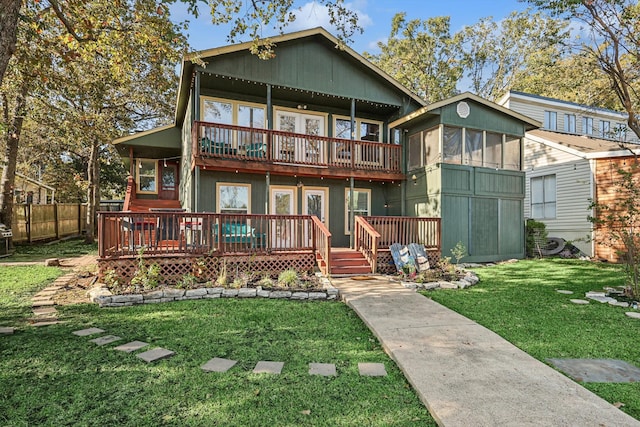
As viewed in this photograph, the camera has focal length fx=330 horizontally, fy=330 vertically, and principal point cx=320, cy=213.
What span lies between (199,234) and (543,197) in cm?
1487

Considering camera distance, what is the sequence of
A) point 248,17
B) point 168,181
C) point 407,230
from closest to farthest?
point 248,17 < point 407,230 < point 168,181

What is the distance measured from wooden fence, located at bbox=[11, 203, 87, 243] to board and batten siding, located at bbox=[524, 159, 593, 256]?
2330 cm

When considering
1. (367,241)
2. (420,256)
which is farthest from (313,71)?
(420,256)

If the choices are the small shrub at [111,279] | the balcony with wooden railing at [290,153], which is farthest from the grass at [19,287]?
the balcony with wooden railing at [290,153]

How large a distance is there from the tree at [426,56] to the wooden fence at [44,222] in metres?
23.1

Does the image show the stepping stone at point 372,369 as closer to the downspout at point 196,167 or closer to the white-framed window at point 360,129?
the downspout at point 196,167

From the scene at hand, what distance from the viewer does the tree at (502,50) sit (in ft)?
83.4

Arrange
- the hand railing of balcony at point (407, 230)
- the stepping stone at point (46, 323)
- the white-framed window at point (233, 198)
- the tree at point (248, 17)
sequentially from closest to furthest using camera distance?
the stepping stone at point (46, 323) → the tree at point (248, 17) → the hand railing of balcony at point (407, 230) → the white-framed window at point (233, 198)

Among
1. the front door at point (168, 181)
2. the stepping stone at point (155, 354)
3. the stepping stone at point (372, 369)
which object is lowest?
the stepping stone at point (372, 369)

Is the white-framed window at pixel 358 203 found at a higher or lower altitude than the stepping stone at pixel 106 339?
higher

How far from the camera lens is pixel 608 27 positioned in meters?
7.59

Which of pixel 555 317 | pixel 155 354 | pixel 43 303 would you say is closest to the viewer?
pixel 155 354

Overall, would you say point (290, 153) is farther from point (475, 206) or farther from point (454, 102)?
point (475, 206)

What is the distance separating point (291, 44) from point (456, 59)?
19841 mm
